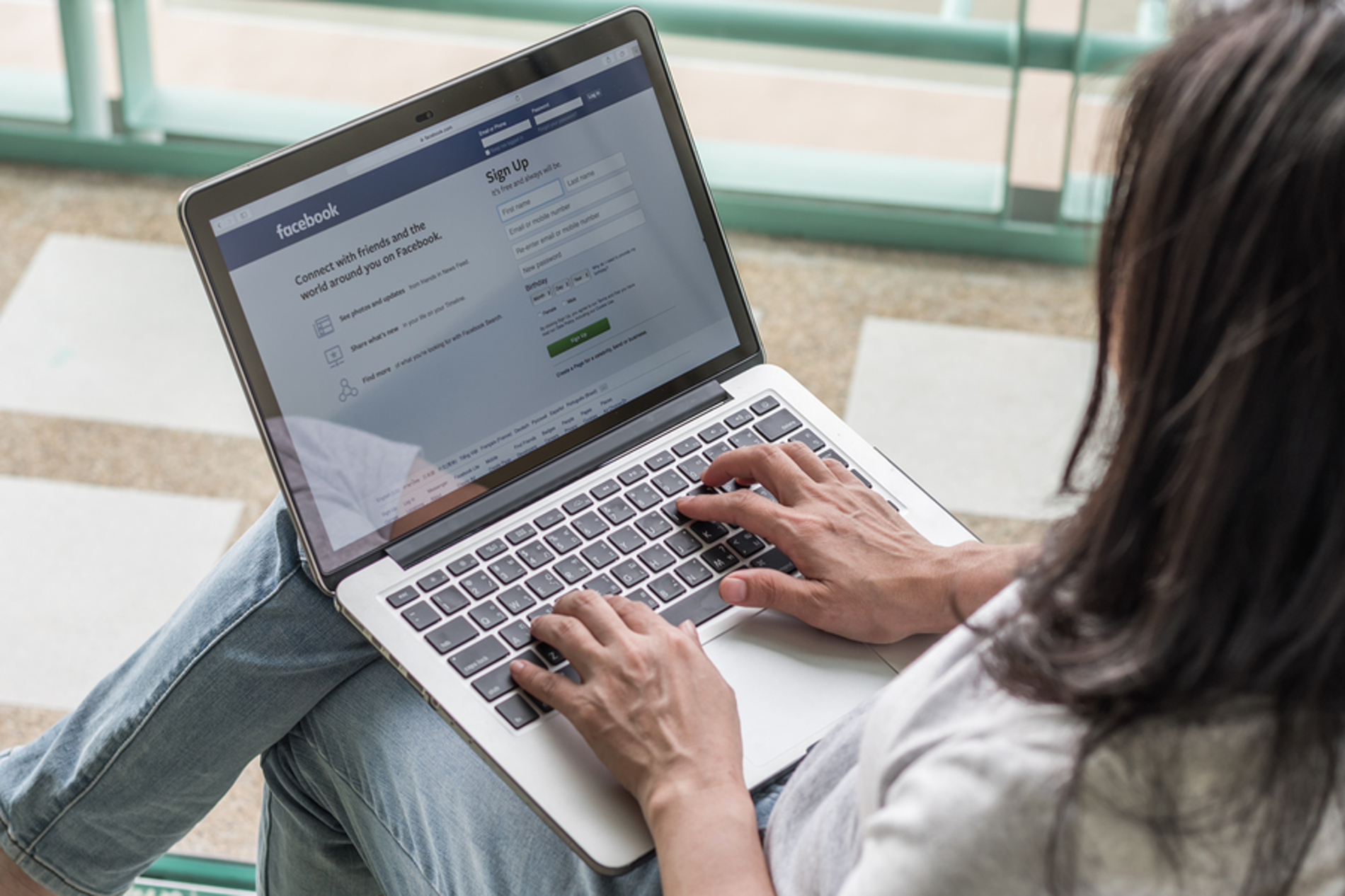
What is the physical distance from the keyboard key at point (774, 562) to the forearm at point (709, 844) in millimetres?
188

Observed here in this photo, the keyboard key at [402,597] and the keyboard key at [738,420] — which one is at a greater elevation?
the keyboard key at [402,597]

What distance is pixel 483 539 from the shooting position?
0.83 m

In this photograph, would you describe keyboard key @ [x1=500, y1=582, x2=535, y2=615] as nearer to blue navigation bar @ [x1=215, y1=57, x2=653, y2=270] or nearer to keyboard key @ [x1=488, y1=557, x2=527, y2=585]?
keyboard key @ [x1=488, y1=557, x2=527, y2=585]

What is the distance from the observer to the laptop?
750 millimetres

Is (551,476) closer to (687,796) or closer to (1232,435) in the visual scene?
(687,796)

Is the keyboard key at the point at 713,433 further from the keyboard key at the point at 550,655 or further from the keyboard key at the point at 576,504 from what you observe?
the keyboard key at the point at 550,655

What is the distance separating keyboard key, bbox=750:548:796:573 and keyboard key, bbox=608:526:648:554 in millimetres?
78

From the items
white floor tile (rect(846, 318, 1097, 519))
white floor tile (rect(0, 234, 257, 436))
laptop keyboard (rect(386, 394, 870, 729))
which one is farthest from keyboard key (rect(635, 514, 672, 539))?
white floor tile (rect(0, 234, 257, 436))

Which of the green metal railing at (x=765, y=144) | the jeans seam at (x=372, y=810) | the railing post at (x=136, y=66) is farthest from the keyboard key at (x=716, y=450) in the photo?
the railing post at (x=136, y=66)

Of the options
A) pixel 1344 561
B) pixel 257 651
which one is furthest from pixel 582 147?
pixel 1344 561

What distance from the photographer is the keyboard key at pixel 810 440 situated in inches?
36.4

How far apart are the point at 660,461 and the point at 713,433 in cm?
5

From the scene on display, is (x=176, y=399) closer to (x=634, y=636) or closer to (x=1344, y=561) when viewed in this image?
(x=634, y=636)

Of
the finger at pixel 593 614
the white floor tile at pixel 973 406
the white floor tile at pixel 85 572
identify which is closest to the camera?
the finger at pixel 593 614
